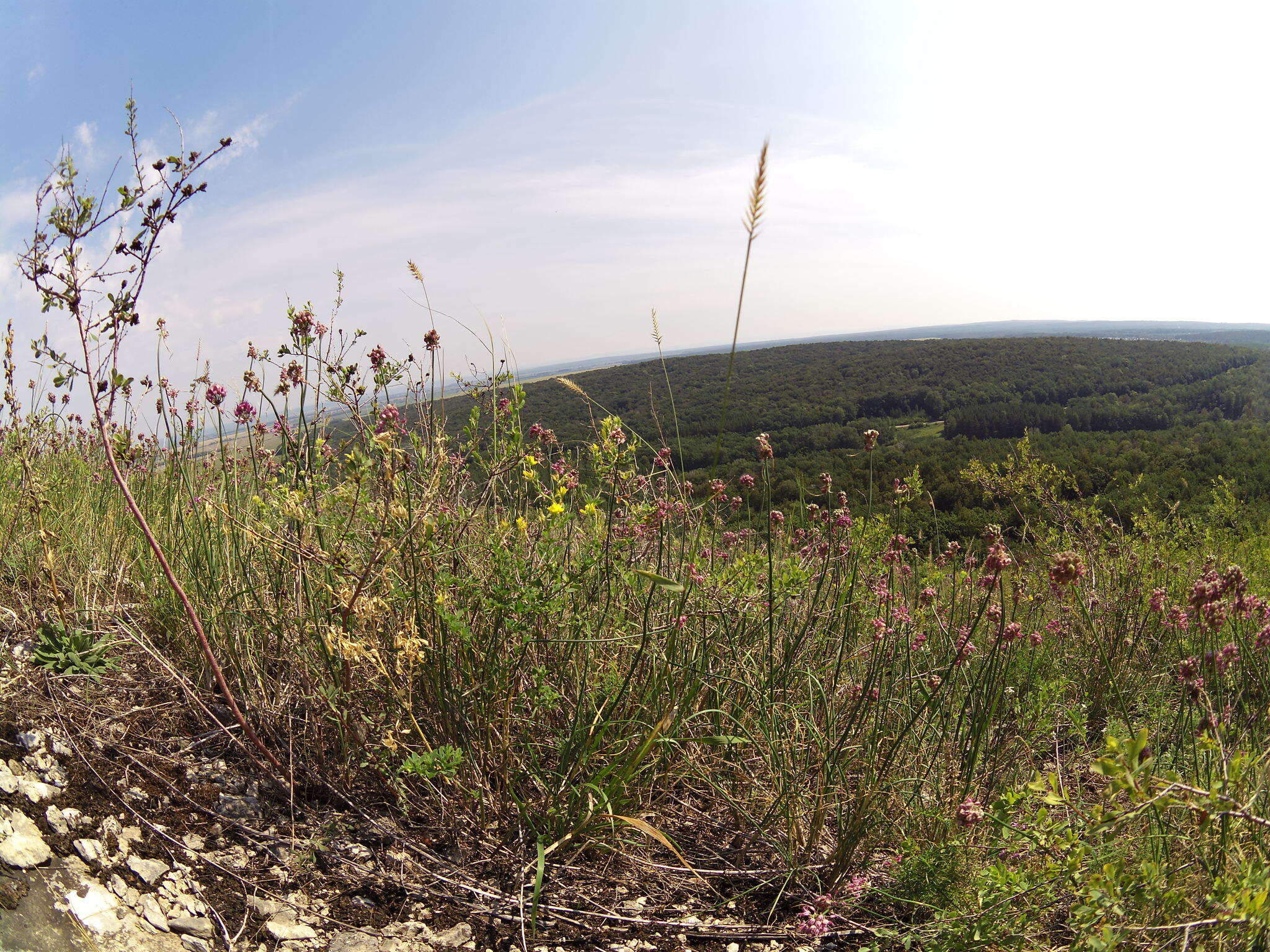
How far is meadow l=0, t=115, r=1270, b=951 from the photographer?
181cm

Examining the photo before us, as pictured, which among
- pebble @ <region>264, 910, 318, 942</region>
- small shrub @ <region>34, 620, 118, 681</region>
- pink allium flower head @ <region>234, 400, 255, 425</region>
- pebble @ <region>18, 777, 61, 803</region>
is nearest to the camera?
pebble @ <region>264, 910, 318, 942</region>

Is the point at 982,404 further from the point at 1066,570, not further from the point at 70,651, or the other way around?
the point at 70,651

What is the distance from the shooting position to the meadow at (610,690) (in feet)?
5.92

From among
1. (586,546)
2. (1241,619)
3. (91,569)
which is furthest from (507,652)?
(1241,619)

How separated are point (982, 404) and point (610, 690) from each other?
1993 inches

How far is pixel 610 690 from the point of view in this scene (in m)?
2.31

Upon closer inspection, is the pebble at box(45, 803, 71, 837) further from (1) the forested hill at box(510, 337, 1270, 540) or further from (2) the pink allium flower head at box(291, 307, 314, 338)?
(1) the forested hill at box(510, 337, 1270, 540)

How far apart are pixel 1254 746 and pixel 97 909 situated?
11.8ft

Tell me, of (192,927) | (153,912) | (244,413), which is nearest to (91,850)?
(153,912)

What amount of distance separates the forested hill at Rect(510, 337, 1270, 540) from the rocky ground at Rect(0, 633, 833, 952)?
829cm

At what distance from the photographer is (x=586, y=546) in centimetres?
253

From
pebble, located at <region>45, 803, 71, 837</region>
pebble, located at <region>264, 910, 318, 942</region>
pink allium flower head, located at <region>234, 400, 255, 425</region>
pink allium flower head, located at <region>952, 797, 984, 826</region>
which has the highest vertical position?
pink allium flower head, located at <region>234, 400, 255, 425</region>

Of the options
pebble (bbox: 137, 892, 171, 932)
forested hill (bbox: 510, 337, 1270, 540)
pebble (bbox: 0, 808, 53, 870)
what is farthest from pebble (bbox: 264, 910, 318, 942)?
forested hill (bbox: 510, 337, 1270, 540)

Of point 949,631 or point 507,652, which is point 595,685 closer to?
point 507,652
